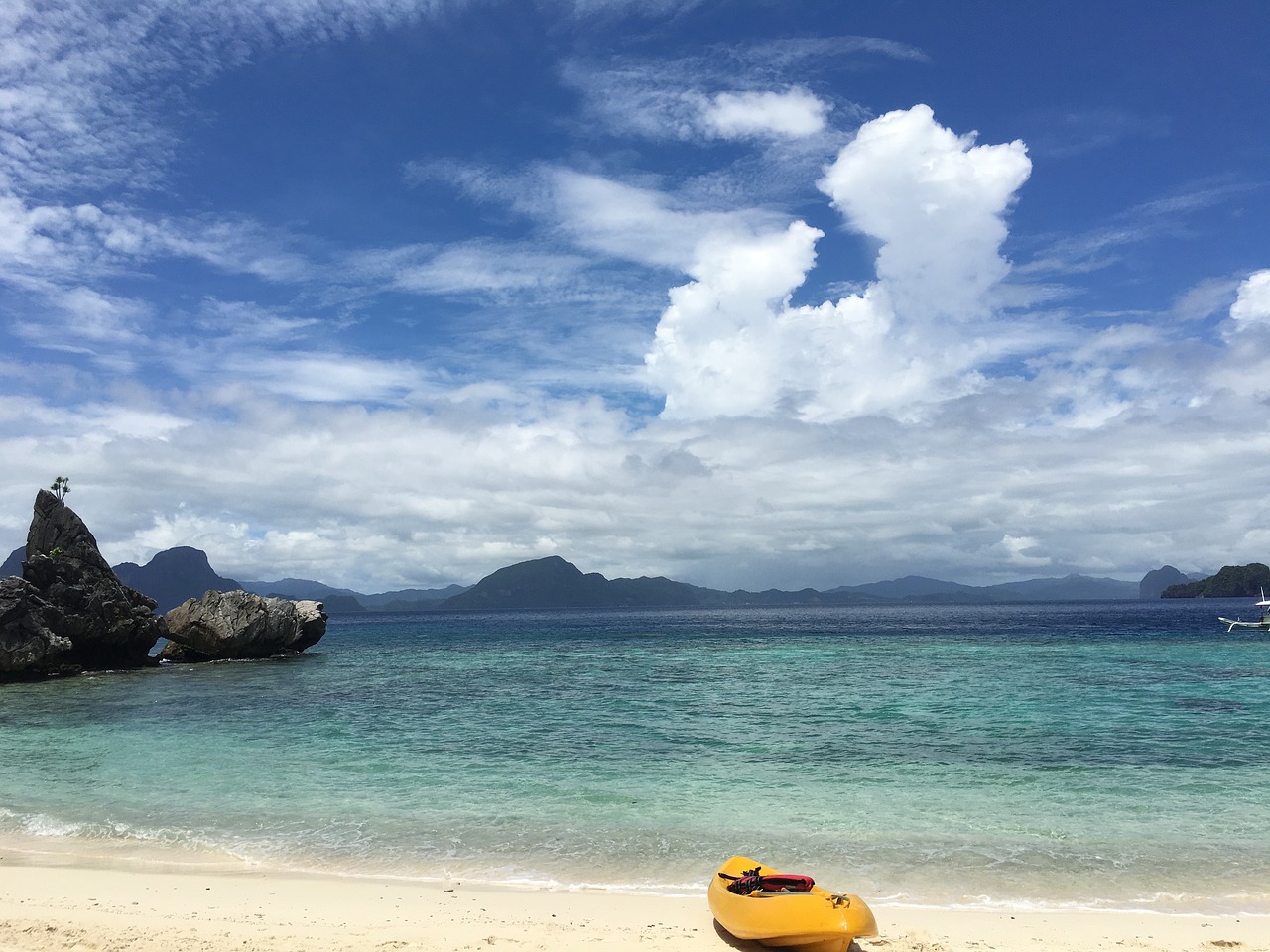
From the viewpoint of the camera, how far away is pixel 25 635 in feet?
159

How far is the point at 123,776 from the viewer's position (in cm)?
2195

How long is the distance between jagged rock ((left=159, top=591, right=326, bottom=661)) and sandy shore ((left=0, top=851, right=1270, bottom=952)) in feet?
178

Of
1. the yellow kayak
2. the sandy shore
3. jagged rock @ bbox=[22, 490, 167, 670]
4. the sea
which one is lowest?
the sea

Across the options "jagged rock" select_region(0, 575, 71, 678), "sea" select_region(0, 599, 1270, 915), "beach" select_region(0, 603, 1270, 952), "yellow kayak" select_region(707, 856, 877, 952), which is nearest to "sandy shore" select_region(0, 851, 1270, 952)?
"beach" select_region(0, 603, 1270, 952)

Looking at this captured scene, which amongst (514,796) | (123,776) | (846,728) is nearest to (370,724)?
(123,776)

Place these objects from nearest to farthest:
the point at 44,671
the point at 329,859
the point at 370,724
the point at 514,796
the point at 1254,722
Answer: the point at 329,859, the point at 514,796, the point at 1254,722, the point at 370,724, the point at 44,671

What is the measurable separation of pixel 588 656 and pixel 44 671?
40128 millimetres

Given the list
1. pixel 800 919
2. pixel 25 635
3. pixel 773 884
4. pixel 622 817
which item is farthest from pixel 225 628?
pixel 800 919

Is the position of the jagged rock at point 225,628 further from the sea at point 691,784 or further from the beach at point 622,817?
the beach at point 622,817

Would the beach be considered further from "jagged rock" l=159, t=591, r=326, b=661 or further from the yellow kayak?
"jagged rock" l=159, t=591, r=326, b=661

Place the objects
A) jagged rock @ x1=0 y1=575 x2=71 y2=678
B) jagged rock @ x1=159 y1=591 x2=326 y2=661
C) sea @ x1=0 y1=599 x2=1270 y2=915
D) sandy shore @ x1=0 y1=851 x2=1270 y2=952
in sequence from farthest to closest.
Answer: jagged rock @ x1=159 y1=591 x2=326 y2=661 → jagged rock @ x1=0 y1=575 x2=71 y2=678 → sea @ x1=0 y1=599 x2=1270 y2=915 → sandy shore @ x1=0 y1=851 x2=1270 y2=952

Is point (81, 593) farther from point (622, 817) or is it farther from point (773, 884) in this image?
point (773, 884)

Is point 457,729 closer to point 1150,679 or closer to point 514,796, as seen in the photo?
point 514,796

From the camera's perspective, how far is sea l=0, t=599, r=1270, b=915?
1407 cm
